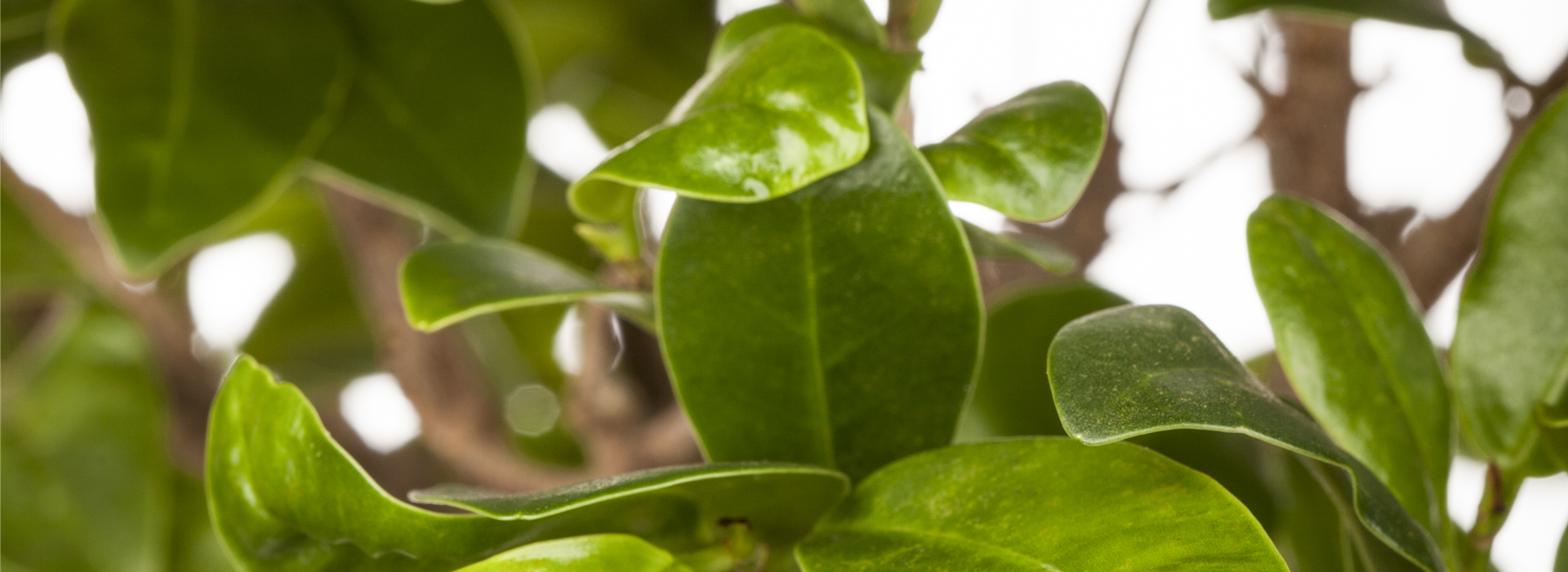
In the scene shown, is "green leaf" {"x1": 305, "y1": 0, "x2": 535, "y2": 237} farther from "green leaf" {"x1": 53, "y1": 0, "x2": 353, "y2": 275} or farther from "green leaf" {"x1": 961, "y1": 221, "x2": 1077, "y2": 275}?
"green leaf" {"x1": 961, "y1": 221, "x2": 1077, "y2": 275}

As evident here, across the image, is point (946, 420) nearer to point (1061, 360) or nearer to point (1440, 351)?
point (1061, 360)

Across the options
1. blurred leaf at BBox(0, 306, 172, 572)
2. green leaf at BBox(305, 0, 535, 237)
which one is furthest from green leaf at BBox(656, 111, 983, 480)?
blurred leaf at BBox(0, 306, 172, 572)

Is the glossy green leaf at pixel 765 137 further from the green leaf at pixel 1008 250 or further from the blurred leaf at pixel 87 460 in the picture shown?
the blurred leaf at pixel 87 460

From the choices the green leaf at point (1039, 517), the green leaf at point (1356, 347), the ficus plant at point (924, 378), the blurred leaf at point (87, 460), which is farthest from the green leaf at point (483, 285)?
the blurred leaf at point (87, 460)

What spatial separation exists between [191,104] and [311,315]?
16.7 inches

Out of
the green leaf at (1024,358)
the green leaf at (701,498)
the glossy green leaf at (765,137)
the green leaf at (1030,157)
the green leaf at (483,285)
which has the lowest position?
the green leaf at (1024,358)

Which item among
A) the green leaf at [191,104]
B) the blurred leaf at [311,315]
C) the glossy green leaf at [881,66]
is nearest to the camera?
the glossy green leaf at [881,66]

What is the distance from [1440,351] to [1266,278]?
448 millimetres

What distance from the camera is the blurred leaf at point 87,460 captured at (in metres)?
0.69

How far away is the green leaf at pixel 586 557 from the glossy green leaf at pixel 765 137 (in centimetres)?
10

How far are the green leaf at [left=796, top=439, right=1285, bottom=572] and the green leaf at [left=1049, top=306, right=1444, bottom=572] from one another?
2 cm

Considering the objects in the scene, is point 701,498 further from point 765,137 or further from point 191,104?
point 191,104

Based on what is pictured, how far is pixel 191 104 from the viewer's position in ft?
1.80

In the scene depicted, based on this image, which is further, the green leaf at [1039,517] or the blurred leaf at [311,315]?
the blurred leaf at [311,315]
